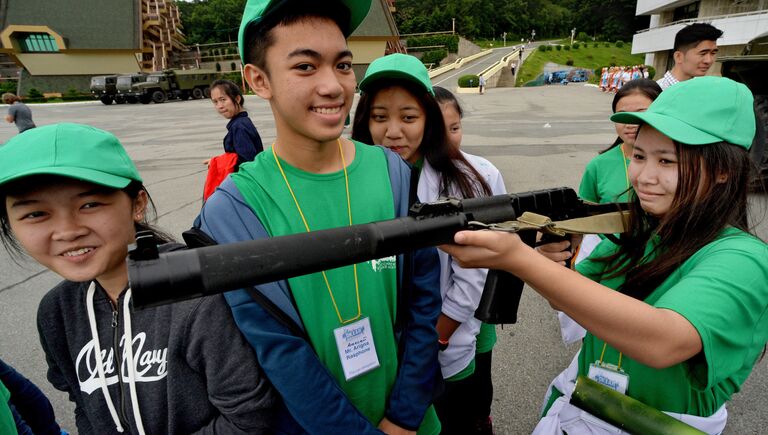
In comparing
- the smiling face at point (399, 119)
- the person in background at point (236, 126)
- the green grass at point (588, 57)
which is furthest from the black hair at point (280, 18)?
the green grass at point (588, 57)

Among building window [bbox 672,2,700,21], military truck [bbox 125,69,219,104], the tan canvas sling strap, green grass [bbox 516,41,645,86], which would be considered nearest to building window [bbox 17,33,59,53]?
military truck [bbox 125,69,219,104]

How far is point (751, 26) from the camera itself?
23734 millimetres

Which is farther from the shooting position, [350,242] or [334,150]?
[334,150]

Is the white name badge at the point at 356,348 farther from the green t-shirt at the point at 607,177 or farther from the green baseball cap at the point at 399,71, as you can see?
the green t-shirt at the point at 607,177

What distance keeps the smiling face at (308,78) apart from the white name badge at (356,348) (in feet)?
2.01

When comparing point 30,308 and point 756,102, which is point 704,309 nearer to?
point 30,308

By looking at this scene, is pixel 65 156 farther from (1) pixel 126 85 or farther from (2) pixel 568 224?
(1) pixel 126 85

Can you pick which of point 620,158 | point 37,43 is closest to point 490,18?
point 37,43

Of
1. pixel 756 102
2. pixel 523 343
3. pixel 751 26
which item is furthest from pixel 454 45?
pixel 523 343

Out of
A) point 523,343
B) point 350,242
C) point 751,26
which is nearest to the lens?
point 350,242

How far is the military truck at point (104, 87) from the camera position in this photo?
95.1 feet

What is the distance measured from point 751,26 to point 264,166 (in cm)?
3341

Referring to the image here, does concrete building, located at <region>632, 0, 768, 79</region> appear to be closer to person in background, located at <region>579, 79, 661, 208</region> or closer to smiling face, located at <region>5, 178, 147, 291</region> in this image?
person in background, located at <region>579, 79, 661, 208</region>

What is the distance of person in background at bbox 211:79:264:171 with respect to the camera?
4283 mm
